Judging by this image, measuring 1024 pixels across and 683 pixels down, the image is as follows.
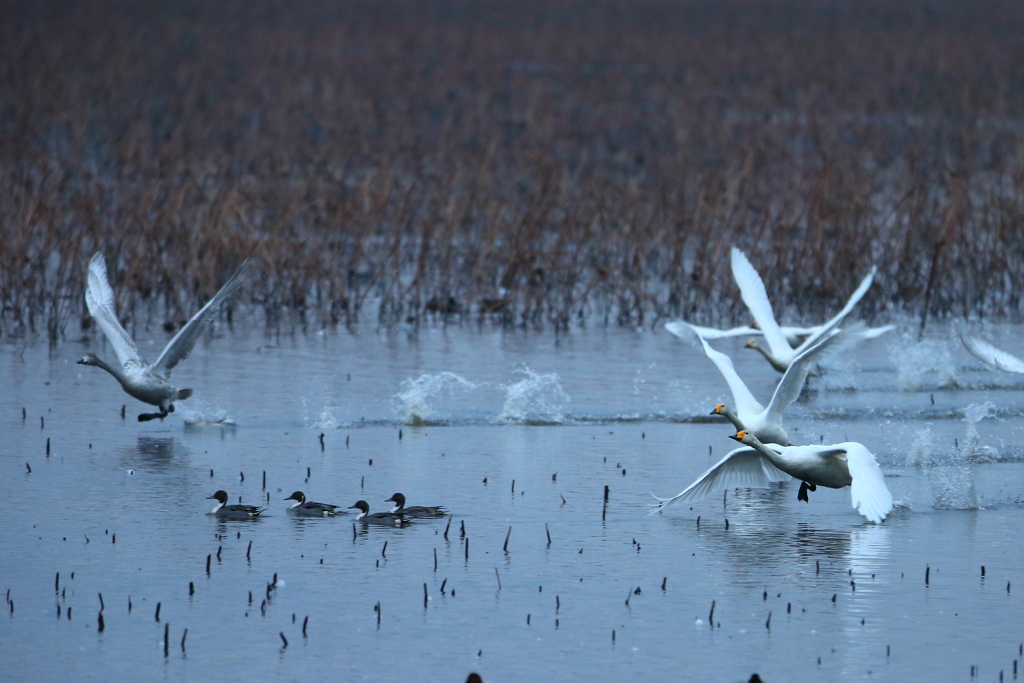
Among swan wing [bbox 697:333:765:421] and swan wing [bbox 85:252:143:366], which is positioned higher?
swan wing [bbox 85:252:143:366]

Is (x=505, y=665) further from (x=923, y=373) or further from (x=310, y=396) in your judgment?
(x=923, y=373)

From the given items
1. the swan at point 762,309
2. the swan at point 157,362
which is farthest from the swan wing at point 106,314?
the swan at point 762,309

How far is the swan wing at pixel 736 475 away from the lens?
10352 millimetres

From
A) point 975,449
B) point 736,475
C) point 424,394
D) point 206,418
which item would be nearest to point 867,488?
point 736,475

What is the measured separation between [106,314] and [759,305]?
5.35 m

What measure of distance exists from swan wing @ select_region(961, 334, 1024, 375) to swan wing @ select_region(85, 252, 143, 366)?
617 cm

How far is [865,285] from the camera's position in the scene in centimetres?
1365

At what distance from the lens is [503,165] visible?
92.6 feet

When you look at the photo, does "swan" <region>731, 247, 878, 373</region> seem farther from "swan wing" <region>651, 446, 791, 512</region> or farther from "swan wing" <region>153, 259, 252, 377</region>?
"swan wing" <region>153, 259, 252, 377</region>

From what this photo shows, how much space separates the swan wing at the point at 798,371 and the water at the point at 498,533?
62cm

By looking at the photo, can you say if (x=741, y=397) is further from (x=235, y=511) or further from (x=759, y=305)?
(x=235, y=511)

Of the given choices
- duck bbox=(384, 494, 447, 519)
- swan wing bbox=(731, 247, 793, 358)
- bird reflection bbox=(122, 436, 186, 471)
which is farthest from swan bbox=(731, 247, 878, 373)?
duck bbox=(384, 494, 447, 519)

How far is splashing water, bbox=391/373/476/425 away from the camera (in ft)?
43.6

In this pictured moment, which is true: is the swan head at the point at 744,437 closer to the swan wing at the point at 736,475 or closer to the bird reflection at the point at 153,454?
the swan wing at the point at 736,475
